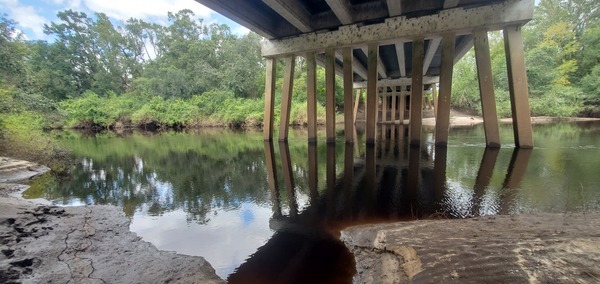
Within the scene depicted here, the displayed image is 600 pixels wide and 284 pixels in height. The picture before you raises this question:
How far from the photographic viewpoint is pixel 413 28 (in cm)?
904

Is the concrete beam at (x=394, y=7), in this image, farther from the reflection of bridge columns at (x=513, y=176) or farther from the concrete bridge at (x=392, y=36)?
the reflection of bridge columns at (x=513, y=176)

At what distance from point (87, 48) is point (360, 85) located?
46348 millimetres

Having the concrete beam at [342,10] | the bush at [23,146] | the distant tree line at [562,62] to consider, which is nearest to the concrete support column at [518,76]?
the concrete beam at [342,10]

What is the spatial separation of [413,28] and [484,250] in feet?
28.9

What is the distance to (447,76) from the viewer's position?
28.2ft

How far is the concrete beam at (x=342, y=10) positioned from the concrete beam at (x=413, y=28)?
19 centimetres

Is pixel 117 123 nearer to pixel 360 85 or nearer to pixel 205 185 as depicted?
pixel 360 85

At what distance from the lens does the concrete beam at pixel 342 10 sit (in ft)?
26.1

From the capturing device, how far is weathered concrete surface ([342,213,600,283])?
5.47ft

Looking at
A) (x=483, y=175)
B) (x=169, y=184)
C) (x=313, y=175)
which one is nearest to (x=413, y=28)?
(x=483, y=175)

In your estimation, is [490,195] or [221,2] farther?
[221,2]

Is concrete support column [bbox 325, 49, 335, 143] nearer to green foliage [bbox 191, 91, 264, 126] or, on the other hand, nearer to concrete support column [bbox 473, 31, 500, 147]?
concrete support column [bbox 473, 31, 500, 147]

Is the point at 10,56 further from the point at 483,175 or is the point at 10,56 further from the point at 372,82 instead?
the point at 483,175

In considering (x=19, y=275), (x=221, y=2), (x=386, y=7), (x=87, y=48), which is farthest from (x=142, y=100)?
(x=19, y=275)
